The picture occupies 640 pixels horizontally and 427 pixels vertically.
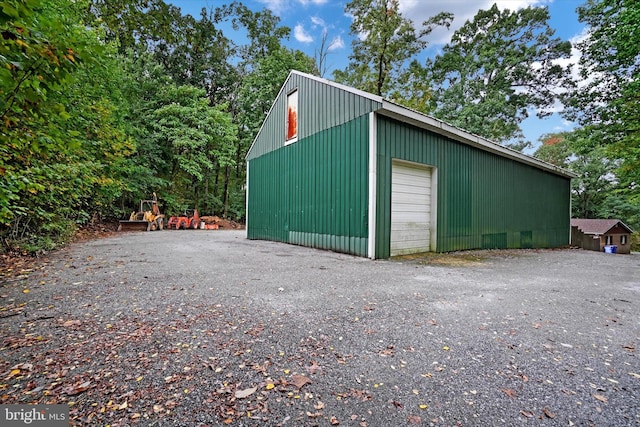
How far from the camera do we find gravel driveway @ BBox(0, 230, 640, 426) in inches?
50.4

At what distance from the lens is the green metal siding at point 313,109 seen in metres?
5.87

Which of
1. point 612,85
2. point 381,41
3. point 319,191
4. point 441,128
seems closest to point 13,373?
point 319,191

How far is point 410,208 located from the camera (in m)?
6.34

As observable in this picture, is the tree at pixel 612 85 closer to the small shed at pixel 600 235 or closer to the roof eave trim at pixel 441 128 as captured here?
the small shed at pixel 600 235

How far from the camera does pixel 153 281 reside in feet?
11.2

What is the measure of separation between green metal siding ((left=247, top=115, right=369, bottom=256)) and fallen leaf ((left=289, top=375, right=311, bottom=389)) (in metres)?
4.14

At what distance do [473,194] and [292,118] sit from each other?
552 cm

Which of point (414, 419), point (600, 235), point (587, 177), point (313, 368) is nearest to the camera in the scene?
point (414, 419)

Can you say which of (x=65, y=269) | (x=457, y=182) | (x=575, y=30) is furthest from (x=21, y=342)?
(x=575, y=30)

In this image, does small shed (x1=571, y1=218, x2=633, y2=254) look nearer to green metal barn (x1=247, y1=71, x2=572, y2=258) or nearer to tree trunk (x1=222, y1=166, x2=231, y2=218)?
green metal barn (x1=247, y1=71, x2=572, y2=258)

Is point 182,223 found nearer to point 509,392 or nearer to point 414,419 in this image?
point 414,419

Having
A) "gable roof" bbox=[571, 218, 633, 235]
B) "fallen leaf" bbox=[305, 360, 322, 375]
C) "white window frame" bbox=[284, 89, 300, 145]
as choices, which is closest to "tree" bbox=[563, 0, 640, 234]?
"gable roof" bbox=[571, 218, 633, 235]

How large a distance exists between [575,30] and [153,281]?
19.8 meters

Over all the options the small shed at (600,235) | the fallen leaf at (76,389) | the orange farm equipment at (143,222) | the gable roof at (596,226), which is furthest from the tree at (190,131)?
the gable roof at (596,226)
